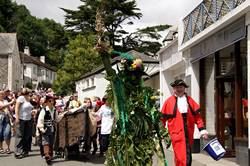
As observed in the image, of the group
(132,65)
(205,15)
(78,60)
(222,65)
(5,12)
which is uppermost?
(5,12)

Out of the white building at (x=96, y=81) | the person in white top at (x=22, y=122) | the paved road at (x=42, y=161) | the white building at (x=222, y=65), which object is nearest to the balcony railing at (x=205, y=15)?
the white building at (x=222, y=65)

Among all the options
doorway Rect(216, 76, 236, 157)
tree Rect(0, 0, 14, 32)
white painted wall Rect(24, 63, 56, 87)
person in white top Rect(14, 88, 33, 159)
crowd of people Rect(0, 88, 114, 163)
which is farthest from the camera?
white painted wall Rect(24, 63, 56, 87)

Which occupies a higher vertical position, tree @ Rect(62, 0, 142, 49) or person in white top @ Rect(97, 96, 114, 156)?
tree @ Rect(62, 0, 142, 49)

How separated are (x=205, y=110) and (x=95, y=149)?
→ 3.60 metres

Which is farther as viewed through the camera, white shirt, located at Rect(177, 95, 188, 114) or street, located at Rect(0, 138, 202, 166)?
street, located at Rect(0, 138, 202, 166)

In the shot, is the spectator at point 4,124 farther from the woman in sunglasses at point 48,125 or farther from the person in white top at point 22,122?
the woman in sunglasses at point 48,125

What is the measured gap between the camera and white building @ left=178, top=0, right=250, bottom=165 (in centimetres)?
1141

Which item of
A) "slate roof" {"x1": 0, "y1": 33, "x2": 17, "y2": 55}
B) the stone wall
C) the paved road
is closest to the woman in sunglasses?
the paved road

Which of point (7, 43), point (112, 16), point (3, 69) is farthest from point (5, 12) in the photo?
point (112, 16)

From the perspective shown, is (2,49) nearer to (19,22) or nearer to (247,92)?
(19,22)

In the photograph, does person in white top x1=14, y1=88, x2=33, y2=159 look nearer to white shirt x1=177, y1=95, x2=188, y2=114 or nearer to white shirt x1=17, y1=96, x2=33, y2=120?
white shirt x1=17, y1=96, x2=33, y2=120

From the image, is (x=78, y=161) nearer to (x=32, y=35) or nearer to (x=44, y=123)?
(x=44, y=123)

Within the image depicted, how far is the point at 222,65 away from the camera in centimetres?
1385

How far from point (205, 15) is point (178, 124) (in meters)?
6.49
